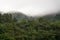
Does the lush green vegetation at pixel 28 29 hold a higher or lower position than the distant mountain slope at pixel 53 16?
lower

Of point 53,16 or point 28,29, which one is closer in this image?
point 28,29

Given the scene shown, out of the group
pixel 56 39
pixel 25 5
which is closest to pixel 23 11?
pixel 25 5

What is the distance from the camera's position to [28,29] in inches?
114

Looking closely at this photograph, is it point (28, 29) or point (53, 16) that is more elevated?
point (53, 16)

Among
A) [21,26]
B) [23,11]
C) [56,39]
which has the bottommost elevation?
[56,39]

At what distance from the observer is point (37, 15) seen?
3.43 m

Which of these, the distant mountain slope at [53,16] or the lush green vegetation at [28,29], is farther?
the distant mountain slope at [53,16]

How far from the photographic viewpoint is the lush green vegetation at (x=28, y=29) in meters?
2.76

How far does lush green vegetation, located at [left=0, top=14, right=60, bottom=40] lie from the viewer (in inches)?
109

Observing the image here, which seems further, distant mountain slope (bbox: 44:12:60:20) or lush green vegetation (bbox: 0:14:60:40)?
distant mountain slope (bbox: 44:12:60:20)

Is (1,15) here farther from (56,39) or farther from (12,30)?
(56,39)

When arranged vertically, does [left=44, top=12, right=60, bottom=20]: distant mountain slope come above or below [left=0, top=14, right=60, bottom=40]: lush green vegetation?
above

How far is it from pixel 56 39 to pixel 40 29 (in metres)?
0.27

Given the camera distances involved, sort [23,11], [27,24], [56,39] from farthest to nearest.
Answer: [23,11] → [27,24] → [56,39]
